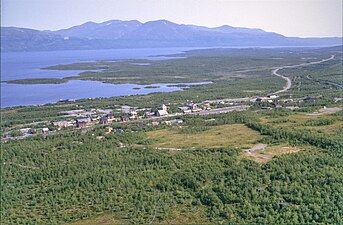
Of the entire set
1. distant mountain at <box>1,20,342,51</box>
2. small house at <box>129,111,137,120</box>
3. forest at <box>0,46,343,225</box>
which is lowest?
forest at <box>0,46,343,225</box>

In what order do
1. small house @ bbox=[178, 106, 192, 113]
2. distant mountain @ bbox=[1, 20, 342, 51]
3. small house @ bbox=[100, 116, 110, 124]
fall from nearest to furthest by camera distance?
small house @ bbox=[100, 116, 110, 124] → small house @ bbox=[178, 106, 192, 113] → distant mountain @ bbox=[1, 20, 342, 51]

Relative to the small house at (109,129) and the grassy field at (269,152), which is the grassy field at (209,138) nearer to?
the grassy field at (269,152)

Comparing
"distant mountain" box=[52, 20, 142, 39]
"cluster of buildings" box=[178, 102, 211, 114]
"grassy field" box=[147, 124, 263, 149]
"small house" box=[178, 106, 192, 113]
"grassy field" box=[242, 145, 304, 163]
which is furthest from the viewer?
"distant mountain" box=[52, 20, 142, 39]

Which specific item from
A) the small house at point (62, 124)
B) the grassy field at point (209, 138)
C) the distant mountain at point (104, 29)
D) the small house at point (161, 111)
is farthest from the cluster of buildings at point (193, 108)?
the distant mountain at point (104, 29)

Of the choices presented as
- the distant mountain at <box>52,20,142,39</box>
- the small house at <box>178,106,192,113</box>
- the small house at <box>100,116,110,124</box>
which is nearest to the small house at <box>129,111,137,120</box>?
the small house at <box>100,116,110,124</box>

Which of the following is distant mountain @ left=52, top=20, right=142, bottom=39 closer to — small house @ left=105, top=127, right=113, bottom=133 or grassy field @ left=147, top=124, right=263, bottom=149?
small house @ left=105, top=127, right=113, bottom=133

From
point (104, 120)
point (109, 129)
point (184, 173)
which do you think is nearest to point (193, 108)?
point (104, 120)

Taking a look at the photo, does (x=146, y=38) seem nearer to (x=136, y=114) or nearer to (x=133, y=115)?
(x=136, y=114)

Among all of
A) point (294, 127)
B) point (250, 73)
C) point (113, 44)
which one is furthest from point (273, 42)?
point (294, 127)
